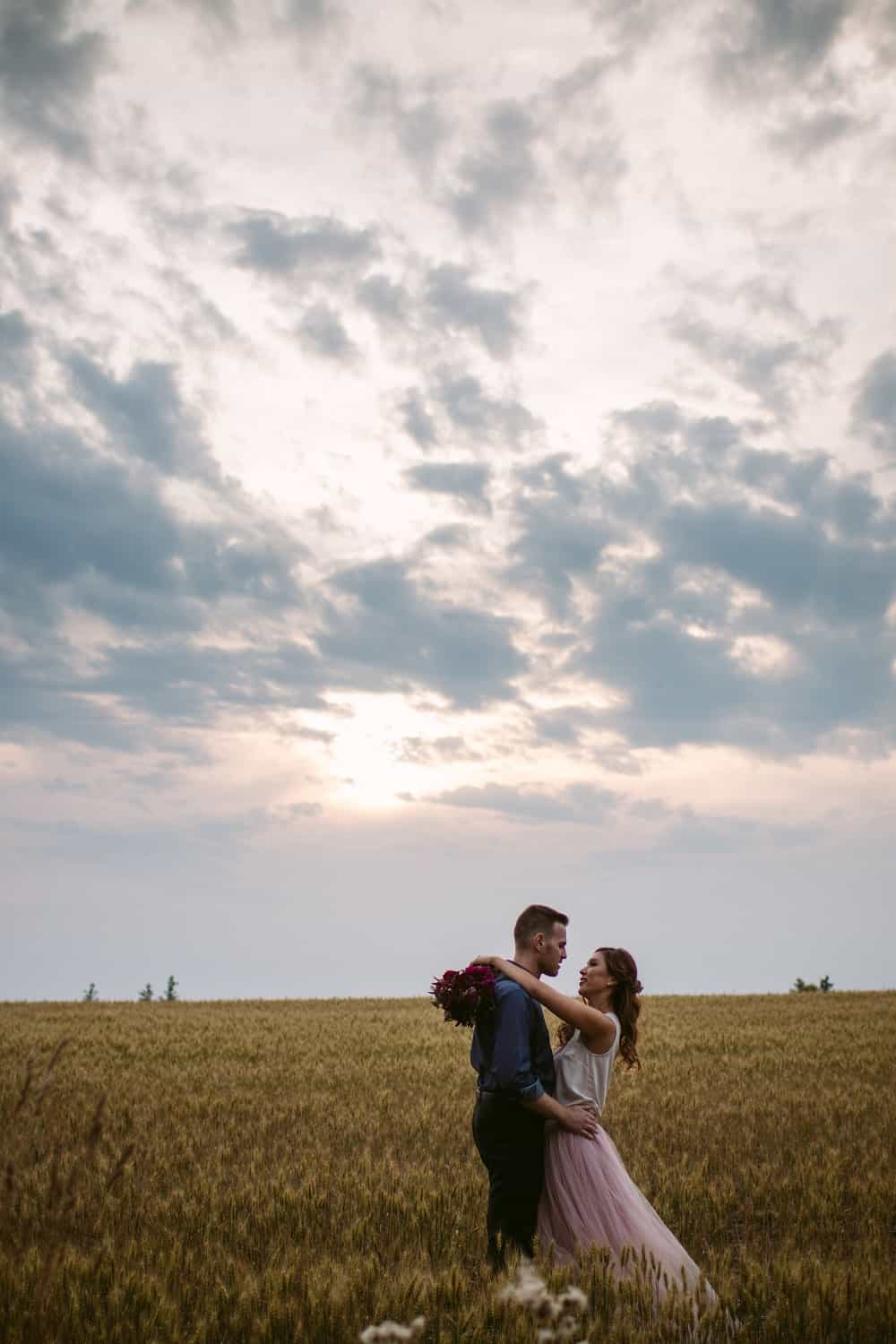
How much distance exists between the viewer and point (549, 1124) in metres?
6.04

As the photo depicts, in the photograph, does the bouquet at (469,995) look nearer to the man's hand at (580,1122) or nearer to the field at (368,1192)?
the man's hand at (580,1122)

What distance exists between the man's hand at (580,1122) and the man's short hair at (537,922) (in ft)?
3.34

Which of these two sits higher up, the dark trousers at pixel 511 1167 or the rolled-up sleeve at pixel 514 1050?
the rolled-up sleeve at pixel 514 1050

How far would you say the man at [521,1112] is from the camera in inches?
224

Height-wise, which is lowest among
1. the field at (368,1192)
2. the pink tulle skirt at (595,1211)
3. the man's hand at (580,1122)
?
the field at (368,1192)

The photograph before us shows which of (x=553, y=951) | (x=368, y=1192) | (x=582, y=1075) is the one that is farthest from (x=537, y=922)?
(x=368, y=1192)

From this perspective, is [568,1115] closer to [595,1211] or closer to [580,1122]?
[580,1122]

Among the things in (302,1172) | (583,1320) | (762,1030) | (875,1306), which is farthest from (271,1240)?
(762,1030)

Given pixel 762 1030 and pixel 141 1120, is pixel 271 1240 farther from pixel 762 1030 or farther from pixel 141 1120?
pixel 762 1030

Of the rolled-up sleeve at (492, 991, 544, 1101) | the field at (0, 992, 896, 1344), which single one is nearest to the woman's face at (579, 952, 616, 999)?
the rolled-up sleeve at (492, 991, 544, 1101)

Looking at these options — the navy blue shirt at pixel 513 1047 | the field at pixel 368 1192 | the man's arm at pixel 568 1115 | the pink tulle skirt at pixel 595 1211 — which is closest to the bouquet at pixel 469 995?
the navy blue shirt at pixel 513 1047

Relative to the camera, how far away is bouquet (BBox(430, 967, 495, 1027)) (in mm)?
5598

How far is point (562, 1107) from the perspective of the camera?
19.1 ft

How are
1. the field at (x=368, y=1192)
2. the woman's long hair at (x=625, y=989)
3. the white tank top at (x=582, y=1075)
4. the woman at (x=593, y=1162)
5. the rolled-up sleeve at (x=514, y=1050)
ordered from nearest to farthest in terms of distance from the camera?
the field at (x=368, y=1192) → the rolled-up sleeve at (x=514, y=1050) → the woman at (x=593, y=1162) → the white tank top at (x=582, y=1075) → the woman's long hair at (x=625, y=989)
